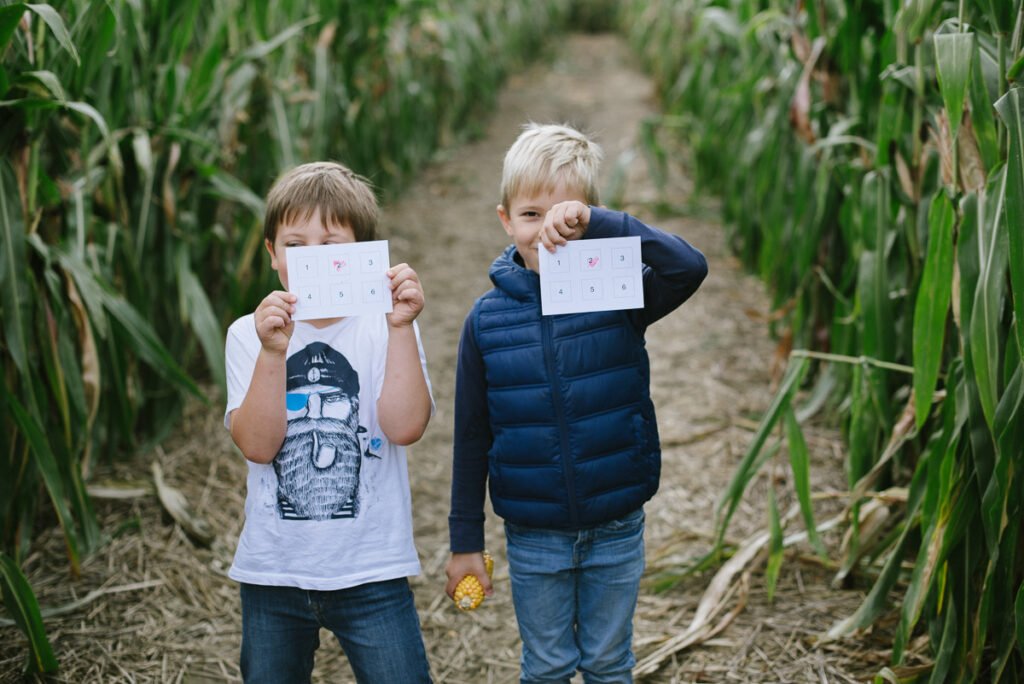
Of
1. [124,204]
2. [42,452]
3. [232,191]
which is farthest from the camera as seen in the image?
[232,191]

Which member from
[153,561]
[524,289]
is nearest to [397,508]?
[524,289]

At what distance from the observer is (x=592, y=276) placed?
1447mm

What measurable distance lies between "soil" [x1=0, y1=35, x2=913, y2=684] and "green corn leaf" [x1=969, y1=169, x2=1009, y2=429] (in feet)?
2.24

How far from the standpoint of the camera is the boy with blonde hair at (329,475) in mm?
1459

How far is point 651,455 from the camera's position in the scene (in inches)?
62.2

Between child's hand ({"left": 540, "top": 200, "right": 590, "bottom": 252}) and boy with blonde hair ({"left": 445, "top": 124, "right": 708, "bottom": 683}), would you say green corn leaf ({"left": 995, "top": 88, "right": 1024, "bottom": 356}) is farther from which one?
child's hand ({"left": 540, "top": 200, "right": 590, "bottom": 252})

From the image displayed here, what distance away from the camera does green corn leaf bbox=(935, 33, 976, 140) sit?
63.5 inches

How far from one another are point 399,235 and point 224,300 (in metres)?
1.80

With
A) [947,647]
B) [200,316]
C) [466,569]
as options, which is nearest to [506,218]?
[466,569]

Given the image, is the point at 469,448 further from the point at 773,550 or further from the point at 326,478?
the point at 773,550

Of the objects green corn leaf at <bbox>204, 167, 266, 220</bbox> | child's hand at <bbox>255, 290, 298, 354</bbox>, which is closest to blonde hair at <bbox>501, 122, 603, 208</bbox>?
child's hand at <bbox>255, 290, 298, 354</bbox>

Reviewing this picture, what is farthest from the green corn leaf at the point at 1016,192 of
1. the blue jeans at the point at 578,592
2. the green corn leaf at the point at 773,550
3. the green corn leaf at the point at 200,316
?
the green corn leaf at the point at 200,316

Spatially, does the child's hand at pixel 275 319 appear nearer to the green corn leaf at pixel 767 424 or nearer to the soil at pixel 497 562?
the soil at pixel 497 562

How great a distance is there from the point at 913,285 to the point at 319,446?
1.49 meters
